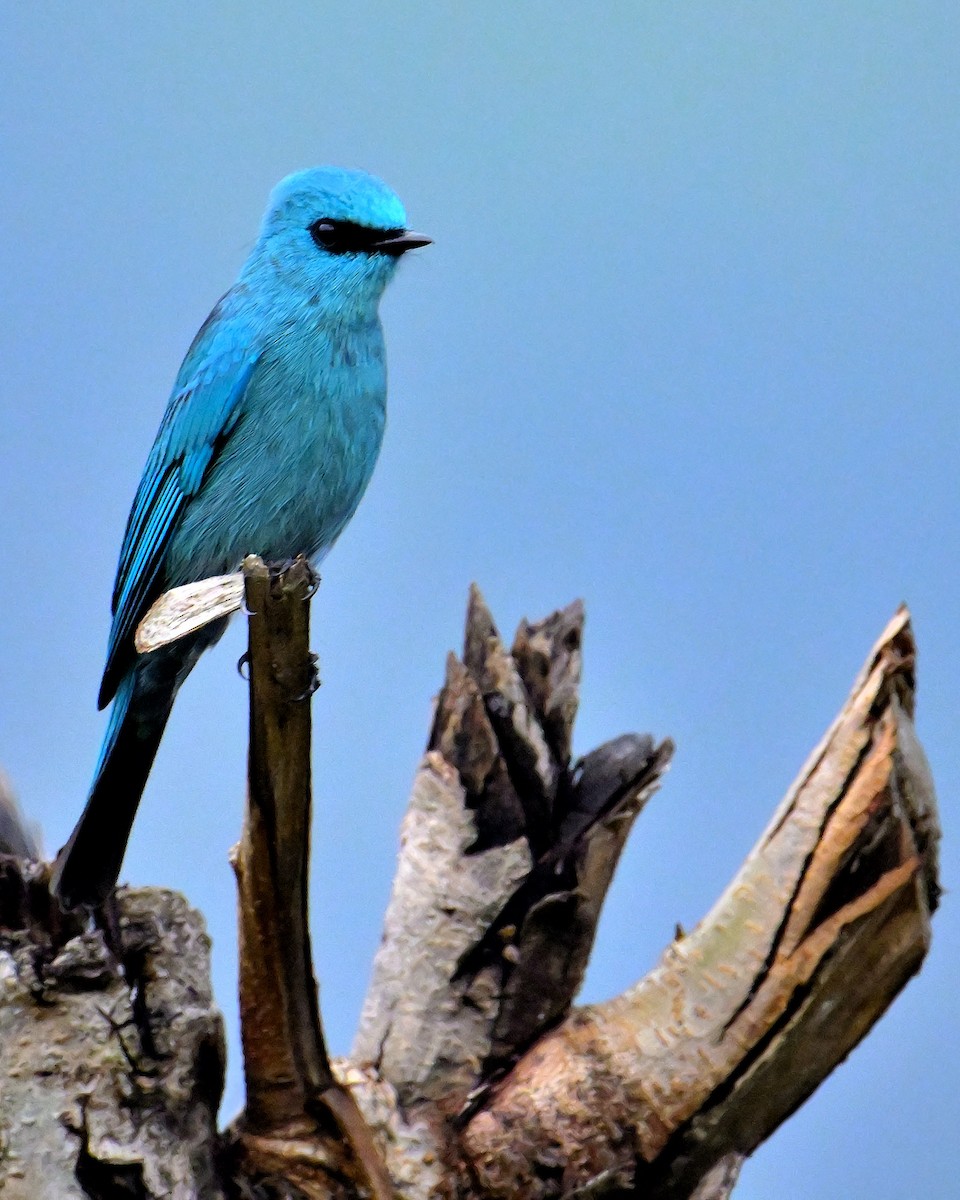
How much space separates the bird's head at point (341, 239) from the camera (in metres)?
3.95

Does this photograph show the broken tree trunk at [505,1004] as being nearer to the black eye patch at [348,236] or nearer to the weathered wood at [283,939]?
the weathered wood at [283,939]

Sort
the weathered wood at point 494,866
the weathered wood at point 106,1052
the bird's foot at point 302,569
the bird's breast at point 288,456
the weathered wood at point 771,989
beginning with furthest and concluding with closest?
the bird's breast at point 288,456, the weathered wood at point 494,866, the weathered wood at point 771,989, the weathered wood at point 106,1052, the bird's foot at point 302,569

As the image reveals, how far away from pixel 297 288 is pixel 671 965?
2141mm

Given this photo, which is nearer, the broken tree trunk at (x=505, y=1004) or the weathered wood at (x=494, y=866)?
the broken tree trunk at (x=505, y=1004)

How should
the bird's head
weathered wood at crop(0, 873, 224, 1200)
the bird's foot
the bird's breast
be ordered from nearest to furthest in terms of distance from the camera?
the bird's foot < weathered wood at crop(0, 873, 224, 1200) < the bird's breast < the bird's head

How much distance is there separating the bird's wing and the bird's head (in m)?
0.24

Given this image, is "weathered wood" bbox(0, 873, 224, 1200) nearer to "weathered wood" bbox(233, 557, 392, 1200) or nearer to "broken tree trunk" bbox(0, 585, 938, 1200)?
"broken tree trunk" bbox(0, 585, 938, 1200)

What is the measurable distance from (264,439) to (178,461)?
1.00ft

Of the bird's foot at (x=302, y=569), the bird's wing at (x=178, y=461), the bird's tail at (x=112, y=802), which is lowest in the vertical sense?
the bird's tail at (x=112, y=802)

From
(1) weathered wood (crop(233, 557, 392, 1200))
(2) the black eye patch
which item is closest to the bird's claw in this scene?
(1) weathered wood (crop(233, 557, 392, 1200))

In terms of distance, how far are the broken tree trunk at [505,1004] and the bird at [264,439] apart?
609 mm

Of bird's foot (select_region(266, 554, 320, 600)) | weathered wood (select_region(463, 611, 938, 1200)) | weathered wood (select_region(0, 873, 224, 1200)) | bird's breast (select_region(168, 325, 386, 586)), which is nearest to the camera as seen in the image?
bird's foot (select_region(266, 554, 320, 600))

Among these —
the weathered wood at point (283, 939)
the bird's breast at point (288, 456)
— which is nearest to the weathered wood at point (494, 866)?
the weathered wood at point (283, 939)

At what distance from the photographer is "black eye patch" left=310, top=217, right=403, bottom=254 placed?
13.1 feet
